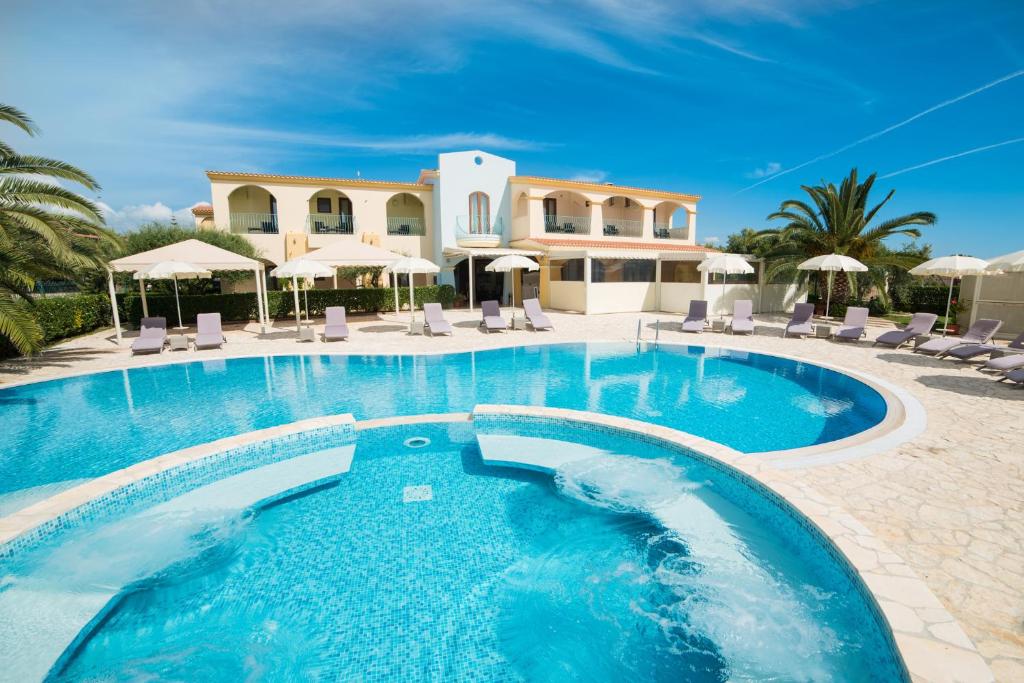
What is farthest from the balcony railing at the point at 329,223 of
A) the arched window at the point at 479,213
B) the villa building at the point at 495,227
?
the arched window at the point at 479,213

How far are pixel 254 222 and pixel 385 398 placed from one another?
19.1m

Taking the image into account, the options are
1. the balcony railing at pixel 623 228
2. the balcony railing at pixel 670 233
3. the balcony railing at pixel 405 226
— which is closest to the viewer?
the balcony railing at pixel 405 226

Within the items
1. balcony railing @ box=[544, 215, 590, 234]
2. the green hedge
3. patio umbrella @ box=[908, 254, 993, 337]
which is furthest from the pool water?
balcony railing @ box=[544, 215, 590, 234]

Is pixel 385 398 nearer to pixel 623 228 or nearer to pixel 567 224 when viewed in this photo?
pixel 567 224

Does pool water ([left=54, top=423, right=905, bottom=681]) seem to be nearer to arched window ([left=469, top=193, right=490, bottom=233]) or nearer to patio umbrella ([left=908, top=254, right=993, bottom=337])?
patio umbrella ([left=908, top=254, right=993, bottom=337])

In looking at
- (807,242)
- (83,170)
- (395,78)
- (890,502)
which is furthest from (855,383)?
(395,78)

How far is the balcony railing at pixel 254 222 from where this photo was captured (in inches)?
878

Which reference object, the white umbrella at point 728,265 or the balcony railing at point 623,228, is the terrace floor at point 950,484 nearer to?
the white umbrella at point 728,265

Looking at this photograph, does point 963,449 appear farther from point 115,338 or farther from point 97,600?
point 115,338

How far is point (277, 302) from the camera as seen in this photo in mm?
19047

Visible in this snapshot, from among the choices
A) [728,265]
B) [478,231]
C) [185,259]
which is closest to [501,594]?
[185,259]

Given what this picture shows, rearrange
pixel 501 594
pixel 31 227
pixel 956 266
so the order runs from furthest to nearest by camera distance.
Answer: pixel 956 266 < pixel 31 227 < pixel 501 594

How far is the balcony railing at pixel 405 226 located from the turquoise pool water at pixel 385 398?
14031 millimetres

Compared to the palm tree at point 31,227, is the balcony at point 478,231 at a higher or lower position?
higher
